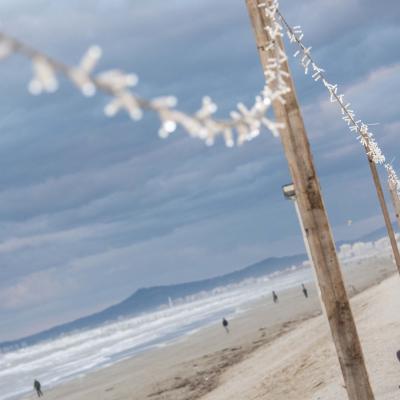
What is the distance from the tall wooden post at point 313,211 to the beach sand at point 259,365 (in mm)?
6219

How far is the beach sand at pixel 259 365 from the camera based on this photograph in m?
15.8

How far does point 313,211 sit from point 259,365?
751 inches

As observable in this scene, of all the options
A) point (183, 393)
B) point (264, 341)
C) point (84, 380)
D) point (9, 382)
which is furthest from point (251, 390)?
point (9, 382)

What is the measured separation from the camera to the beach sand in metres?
15.8

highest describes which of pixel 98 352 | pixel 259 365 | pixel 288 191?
pixel 288 191

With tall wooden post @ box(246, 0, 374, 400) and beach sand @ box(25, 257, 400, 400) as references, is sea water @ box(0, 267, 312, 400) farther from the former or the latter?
tall wooden post @ box(246, 0, 374, 400)

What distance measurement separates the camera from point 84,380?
133ft

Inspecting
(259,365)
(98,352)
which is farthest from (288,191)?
(98,352)

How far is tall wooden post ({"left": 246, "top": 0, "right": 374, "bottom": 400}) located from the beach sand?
20.4ft

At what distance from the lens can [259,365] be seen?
23.8 m

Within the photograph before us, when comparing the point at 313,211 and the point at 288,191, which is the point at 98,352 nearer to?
the point at 288,191

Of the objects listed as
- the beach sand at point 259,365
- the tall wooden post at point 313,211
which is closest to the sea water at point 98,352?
the beach sand at point 259,365

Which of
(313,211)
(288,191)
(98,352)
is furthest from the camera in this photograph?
(98,352)

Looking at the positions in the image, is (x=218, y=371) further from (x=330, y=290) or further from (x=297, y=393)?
(x=330, y=290)
